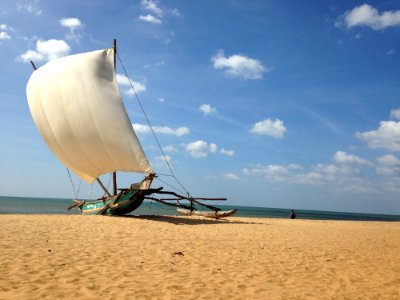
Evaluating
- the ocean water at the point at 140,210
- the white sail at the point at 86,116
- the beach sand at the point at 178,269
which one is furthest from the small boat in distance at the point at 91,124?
the beach sand at the point at 178,269

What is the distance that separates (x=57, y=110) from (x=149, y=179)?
7916 mm

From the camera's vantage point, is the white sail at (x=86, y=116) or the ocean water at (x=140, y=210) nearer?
the white sail at (x=86, y=116)

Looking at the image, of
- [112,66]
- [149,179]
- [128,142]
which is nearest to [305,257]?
[149,179]

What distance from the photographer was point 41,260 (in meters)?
6.98

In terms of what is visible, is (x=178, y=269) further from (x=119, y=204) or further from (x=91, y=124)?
(x=91, y=124)

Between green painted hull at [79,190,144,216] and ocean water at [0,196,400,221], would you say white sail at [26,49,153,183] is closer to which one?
green painted hull at [79,190,144,216]

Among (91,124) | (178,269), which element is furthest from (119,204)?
(178,269)

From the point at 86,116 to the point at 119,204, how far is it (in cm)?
565

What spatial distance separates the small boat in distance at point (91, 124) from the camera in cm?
1914

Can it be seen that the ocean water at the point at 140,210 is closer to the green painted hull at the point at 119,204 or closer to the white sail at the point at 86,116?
the green painted hull at the point at 119,204

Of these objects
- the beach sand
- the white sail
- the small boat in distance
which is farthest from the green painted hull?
the beach sand

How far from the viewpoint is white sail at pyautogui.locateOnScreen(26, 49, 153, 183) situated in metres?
19.2

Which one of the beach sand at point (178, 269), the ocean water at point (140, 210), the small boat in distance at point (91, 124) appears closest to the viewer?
the beach sand at point (178, 269)

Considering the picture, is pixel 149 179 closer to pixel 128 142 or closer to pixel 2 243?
pixel 128 142
